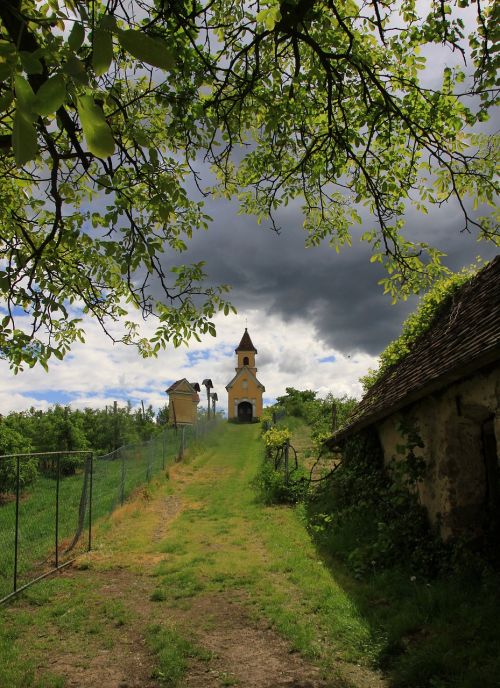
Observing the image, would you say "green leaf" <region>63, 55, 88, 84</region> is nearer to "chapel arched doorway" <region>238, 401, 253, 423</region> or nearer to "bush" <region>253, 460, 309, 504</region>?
"bush" <region>253, 460, 309, 504</region>

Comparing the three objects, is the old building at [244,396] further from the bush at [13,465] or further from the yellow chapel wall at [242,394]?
the bush at [13,465]

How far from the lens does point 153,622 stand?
5.84 metres

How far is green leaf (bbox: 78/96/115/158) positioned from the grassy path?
14.8 feet

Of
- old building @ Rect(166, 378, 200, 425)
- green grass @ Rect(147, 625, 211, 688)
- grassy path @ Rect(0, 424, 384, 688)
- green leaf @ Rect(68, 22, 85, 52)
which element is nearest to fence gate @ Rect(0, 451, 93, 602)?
grassy path @ Rect(0, 424, 384, 688)

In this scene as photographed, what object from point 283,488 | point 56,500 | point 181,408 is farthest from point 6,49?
point 181,408

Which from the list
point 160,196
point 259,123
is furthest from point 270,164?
point 160,196

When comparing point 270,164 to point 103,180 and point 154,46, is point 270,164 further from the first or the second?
point 154,46

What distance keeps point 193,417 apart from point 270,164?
A: 36074 millimetres

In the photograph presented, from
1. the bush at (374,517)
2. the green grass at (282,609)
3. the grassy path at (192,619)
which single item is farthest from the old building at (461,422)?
the grassy path at (192,619)

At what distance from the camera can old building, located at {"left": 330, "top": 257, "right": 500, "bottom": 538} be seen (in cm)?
532

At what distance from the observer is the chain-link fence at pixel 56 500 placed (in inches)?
317

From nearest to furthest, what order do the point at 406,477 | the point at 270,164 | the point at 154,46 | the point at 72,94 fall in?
the point at 154,46, the point at 72,94, the point at 270,164, the point at 406,477

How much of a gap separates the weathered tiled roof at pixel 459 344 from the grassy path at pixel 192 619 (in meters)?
2.67

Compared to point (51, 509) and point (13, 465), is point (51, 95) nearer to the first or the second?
point (51, 509)
